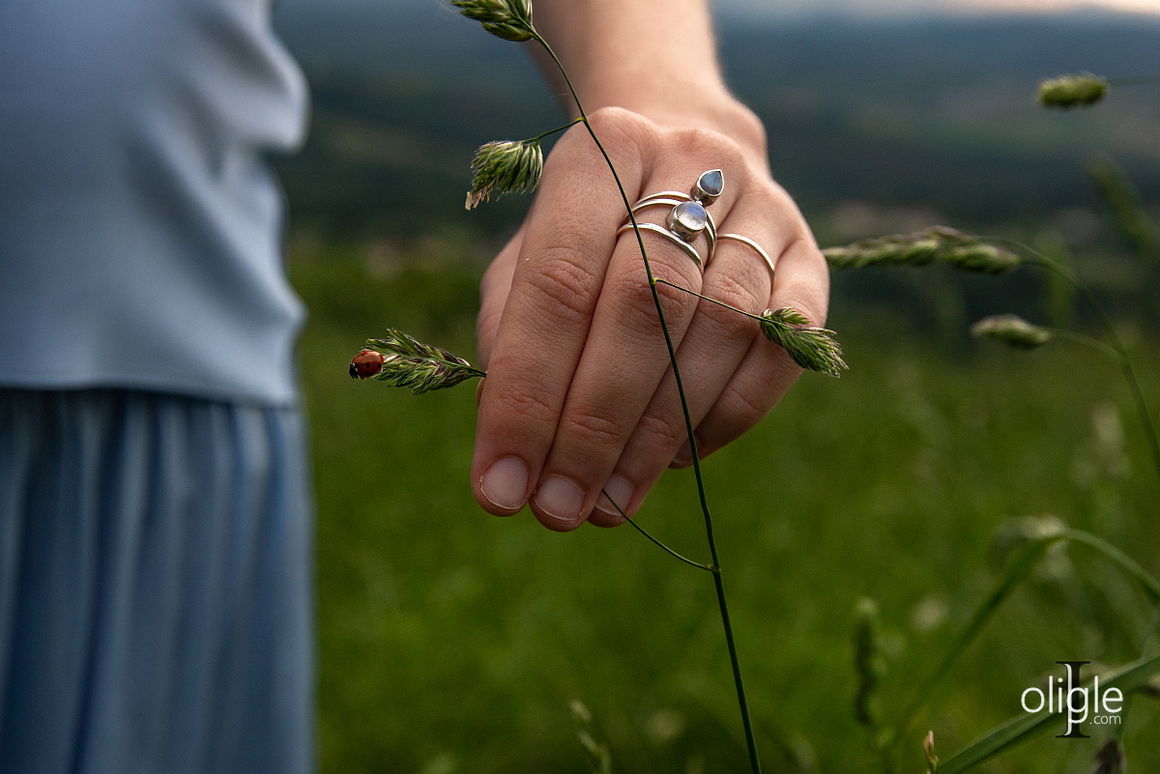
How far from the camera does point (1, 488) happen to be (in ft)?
4.26

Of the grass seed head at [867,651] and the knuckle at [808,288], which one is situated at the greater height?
the knuckle at [808,288]

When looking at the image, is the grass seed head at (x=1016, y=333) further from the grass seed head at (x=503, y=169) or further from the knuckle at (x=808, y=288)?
the grass seed head at (x=503, y=169)

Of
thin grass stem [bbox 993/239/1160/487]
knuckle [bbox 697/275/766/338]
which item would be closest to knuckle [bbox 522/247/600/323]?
knuckle [bbox 697/275/766/338]

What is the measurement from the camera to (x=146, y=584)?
1444mm

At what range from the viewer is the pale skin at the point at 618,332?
2.60 ft

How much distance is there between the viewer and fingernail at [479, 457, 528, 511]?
812 mm

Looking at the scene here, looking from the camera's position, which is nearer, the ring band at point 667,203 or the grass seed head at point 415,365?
the grass seed head at point 415,365

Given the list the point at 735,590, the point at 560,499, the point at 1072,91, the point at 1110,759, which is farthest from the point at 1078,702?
the point at 735,590

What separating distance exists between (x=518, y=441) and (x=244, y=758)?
1.13 metres

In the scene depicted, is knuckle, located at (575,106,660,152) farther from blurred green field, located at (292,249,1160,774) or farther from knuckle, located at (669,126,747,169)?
blurred green field, located at (292,249,1160,774)

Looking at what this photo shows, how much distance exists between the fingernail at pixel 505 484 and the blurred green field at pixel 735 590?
2.12ft

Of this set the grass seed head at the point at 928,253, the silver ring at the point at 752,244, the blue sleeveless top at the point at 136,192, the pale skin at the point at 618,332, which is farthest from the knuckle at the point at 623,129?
the blue sleeveless top at the point at 136,192

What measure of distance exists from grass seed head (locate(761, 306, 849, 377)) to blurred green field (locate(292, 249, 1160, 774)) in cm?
59

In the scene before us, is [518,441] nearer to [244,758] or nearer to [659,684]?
[244,758]
